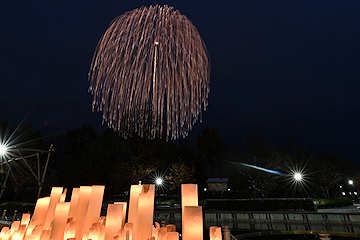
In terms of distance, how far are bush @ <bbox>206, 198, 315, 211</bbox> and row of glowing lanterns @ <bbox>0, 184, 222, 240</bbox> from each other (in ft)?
54.2

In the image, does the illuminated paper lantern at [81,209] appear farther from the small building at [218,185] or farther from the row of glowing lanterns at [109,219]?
the small building at [218,185]

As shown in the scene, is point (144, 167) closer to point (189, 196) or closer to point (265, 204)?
point (265, 204)

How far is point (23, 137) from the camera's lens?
889 inches

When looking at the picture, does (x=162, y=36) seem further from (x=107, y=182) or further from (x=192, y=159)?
(x=192, y=159)

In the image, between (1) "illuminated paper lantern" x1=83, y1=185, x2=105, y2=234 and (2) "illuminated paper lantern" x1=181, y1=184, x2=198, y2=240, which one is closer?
(2) "illuminated paper lantern" x1=181, y1=184, x2=198, y2=240

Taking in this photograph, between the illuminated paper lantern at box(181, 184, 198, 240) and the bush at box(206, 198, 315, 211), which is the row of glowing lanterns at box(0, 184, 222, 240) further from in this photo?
the bush at box(206, 198, 315, 211)

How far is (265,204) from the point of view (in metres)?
16.6

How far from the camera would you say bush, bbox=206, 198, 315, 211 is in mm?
15469

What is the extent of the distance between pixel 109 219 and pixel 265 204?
57.3 feet

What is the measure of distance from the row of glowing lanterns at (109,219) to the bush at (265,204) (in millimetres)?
16535

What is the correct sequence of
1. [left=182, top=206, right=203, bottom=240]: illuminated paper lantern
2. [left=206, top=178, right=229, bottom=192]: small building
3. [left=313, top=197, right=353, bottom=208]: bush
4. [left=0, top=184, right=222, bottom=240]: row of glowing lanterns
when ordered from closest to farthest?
[left=182, top=206, right=203, bottom=240]: illuminated paper lantern, [left=0, top=184, right=222, bottom=240]: row of glowing lanterns, [left=313, top=197, right=353, bottom=208]: bush, [left=206, top=178, right=229, bottom=192]: small building

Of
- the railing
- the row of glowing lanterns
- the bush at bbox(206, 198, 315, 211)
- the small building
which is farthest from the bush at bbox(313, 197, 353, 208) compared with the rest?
the row of glowing lanterns

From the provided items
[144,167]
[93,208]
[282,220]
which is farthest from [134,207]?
[144,167]

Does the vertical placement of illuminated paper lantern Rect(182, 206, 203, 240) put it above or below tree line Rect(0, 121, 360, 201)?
below
